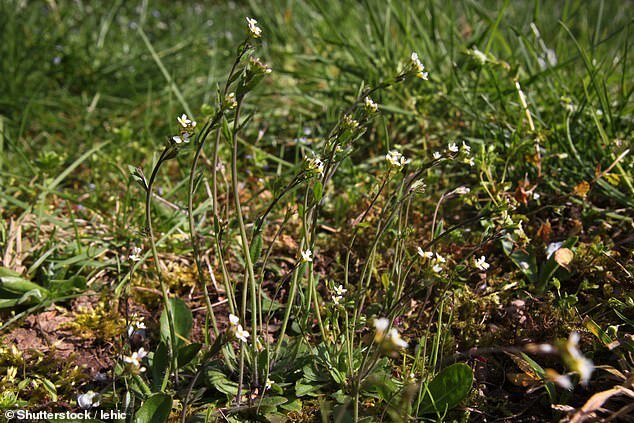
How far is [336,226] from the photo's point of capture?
241 cm

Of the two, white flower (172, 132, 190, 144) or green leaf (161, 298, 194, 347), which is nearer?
white flower (172, 132, 190, 144)

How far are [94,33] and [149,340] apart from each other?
273 cm

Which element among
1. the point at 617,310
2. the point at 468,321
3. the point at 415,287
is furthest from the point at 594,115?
the point at 415,287

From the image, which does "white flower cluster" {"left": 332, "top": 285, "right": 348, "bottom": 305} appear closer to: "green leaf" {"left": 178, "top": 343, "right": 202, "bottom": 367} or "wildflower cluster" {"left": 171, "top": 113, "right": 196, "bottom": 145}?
"green leaf" {"left": 178, "top": 343, "right": 202, "bottom": 367}

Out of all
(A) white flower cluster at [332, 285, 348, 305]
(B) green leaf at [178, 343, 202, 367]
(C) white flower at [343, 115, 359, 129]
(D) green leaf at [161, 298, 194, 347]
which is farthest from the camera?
(D) green leaf at [161, 298, 194, 347]

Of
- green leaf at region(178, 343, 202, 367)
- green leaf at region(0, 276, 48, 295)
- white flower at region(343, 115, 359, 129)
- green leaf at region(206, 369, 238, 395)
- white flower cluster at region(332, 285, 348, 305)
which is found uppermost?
white flower at region(343, 115, 359, 129)

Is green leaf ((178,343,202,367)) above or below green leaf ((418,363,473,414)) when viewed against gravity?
below

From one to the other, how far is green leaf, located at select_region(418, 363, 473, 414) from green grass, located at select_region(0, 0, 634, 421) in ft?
0.04

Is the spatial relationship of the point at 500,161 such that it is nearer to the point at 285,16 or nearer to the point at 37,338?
the point at 37,338

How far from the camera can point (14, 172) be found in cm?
263

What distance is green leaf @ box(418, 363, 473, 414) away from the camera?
1.52 m

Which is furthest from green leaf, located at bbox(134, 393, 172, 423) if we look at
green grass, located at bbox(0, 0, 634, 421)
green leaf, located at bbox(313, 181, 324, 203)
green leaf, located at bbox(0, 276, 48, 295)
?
green leaf, located at bbox(0, 276, 48, 295)

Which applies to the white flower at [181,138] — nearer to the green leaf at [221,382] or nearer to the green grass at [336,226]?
the green grass at [336,226]

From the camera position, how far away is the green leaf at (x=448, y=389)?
5.00ft
